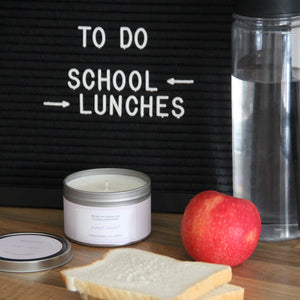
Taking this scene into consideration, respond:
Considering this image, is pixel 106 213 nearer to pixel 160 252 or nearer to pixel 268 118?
pixel 160 252

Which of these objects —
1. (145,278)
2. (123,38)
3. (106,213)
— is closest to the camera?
(145,278)

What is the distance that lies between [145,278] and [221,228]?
12cm

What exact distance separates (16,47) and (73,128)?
0.47ft

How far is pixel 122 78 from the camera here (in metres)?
1.15

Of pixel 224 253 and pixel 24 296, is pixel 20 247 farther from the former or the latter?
pixel 224 253

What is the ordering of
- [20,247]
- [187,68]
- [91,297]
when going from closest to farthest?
[91,297]
[20,247]
[187,68]

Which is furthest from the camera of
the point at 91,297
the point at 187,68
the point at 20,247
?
the point at 187,68

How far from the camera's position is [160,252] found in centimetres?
105

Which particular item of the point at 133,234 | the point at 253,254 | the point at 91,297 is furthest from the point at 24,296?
the point at 253,254

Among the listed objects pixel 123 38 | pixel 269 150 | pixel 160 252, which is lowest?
pixel 160 252

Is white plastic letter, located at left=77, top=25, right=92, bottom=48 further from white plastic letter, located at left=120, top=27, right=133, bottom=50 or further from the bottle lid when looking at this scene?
the bottle lid

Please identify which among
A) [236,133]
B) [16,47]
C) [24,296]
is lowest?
[24,296]

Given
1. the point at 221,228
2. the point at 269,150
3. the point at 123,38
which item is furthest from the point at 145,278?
the point at 123,38

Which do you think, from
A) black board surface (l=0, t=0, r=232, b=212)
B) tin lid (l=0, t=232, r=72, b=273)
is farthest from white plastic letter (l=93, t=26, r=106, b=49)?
tin lid (l=0, t=232, r=72, b=273)
